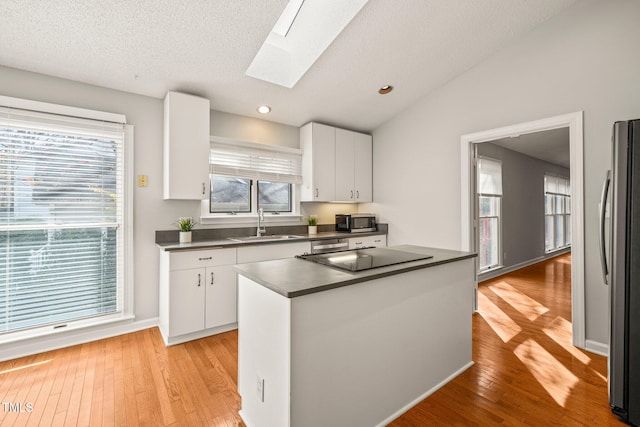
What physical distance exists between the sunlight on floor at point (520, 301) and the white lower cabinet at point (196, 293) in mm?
3314

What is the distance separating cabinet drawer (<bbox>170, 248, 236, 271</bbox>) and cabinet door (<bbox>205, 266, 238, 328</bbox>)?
7 centimetres

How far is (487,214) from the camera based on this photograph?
5.43 meters

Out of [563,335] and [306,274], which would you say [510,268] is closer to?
[563,335]

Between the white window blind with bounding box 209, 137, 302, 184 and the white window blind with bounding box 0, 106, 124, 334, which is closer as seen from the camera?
the white window blind with bounding box 0, 106, 124, 334

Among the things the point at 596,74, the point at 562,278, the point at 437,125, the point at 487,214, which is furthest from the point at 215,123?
the point at 562,278

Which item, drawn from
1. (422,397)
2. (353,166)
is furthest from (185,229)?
(422,397)

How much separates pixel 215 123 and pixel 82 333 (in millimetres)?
2481

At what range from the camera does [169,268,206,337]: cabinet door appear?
2.67 m

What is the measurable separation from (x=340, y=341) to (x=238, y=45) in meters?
2.46

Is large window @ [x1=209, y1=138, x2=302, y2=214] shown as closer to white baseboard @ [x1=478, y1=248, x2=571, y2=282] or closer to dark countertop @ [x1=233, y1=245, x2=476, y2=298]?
dark countertop @ [x1=233, y1=245, x2=476, y2=298]

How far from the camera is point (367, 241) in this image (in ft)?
13.6

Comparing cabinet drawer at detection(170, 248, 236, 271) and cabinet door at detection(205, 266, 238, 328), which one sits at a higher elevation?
cabinet drawer at detection(170, 248, 236, 271)

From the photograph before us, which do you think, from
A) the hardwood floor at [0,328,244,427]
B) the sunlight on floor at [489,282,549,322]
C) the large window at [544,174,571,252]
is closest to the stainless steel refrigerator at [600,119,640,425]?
the sunlight on floor at [489,282,549,322]

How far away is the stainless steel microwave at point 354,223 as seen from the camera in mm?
4141
